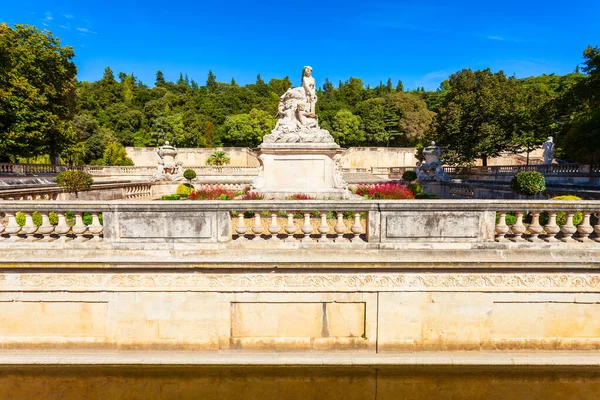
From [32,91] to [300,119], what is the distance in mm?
21687

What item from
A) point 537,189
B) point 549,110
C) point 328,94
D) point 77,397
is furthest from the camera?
point 328,94

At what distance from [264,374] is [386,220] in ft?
9.69

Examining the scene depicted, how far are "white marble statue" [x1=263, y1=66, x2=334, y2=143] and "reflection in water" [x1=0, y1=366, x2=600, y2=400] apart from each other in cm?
1035

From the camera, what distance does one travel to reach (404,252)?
477 centimetres

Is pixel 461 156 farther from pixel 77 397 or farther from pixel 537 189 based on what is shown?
pixel 77 397

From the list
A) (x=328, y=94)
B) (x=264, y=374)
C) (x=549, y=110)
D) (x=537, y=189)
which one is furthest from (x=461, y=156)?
(x=328, y=94)

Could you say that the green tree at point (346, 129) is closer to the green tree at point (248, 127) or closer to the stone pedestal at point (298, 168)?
the green tree at point (248, 127)

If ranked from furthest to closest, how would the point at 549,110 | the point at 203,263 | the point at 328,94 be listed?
the point at 328,94
the point at 549,110
the point at 203,263

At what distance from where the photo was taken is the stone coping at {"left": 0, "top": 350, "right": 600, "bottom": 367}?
4797 mm

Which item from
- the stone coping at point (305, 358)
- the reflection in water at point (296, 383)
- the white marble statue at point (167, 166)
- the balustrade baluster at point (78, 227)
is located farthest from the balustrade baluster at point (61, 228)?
the white marble statue at point (167, 166)

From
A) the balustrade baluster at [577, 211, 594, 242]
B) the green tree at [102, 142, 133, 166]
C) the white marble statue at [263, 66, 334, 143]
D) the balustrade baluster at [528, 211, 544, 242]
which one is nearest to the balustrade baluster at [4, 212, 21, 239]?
the balustrade baluster at [528, 211, 544, 242]

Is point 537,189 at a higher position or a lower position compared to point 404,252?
higher

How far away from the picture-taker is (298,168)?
13.7 m

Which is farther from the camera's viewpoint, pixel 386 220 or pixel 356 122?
pixel 356 122
